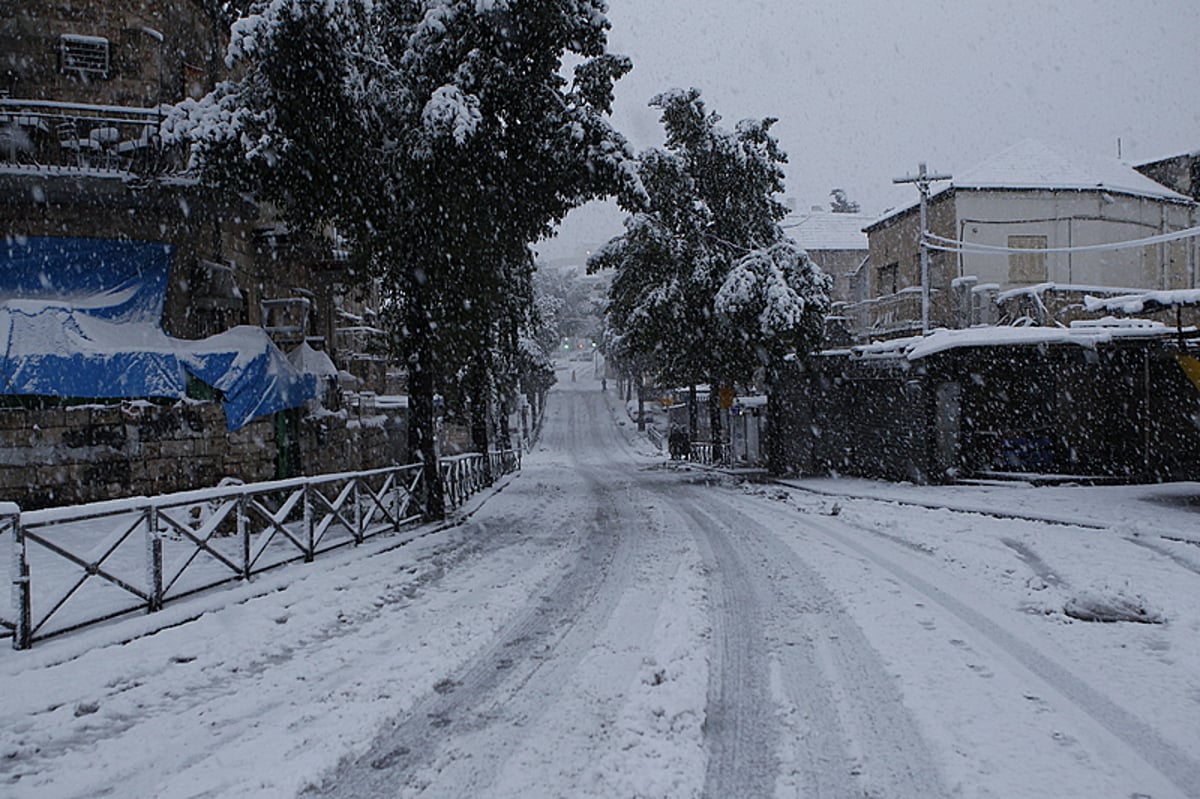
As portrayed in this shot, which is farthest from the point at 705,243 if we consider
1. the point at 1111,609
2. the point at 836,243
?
the point at 836,243

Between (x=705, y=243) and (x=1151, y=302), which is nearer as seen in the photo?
(x=1151, y=302)

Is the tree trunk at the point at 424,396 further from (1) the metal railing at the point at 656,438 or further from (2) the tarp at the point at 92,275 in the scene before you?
(1) the metal railing at the point at 656,438

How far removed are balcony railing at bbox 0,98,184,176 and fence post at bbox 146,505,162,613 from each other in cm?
754

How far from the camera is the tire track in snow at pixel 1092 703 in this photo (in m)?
4.00

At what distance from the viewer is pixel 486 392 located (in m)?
25.8

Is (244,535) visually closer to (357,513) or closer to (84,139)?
(357,513)

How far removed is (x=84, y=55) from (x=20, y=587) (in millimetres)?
11277

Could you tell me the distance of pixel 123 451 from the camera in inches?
522

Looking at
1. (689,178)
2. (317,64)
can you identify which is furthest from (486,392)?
(317,64)

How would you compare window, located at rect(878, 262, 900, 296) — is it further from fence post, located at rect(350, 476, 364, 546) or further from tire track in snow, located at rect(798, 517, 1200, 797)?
tire track in snow, located at rect(798, 517, 1200, 797)

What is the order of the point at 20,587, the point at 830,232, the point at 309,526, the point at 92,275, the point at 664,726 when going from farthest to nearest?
the point at 830,232
the point at 92,275
the point at 309,526
the point at 20,587
the point at 664,726

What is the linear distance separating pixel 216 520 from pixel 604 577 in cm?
409

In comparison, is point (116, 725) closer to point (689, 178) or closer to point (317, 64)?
Result: point (317, 64)

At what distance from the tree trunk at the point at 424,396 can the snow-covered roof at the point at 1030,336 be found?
10.9 m
